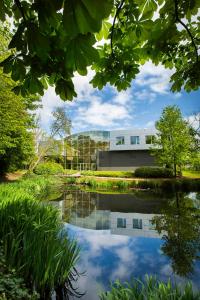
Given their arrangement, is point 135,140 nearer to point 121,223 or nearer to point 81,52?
point 121,223

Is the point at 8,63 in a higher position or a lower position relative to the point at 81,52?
higher

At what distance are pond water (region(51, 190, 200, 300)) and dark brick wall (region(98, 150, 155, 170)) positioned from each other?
2836cm

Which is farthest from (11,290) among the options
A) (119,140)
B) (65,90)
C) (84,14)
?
(119,140)

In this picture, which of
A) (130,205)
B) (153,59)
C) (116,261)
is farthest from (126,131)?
(153,59)

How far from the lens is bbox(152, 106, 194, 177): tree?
25.8 m

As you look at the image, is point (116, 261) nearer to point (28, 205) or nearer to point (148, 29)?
Result: point (28, 205)

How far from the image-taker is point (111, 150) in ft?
140

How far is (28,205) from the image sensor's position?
5551 millimetres

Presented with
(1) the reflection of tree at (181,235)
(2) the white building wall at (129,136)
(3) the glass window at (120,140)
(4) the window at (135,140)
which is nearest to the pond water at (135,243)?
(1) the reflection of tree at (181,235)

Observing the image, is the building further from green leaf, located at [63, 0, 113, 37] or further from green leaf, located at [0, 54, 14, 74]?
green leaf, located at [63, 0, 113, 37]

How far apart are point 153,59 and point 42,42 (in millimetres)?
1756

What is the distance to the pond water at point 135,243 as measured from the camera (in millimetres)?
5059

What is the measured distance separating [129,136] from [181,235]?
35056 mm

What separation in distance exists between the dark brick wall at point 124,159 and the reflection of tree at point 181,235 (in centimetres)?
2870
